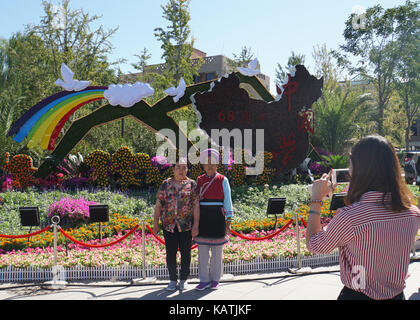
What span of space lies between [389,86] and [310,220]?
31.5 meters

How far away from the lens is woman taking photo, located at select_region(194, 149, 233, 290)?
499 cm

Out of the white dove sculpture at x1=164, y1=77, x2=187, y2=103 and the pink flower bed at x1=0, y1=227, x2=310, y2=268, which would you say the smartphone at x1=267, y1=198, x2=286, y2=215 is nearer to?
the pink flower bed at x1=0, y1=227, x2=310, y2=268

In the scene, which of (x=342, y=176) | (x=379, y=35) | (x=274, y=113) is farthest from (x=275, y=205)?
(x=379, y=35)

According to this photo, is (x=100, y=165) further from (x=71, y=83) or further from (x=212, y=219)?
(x=212, y=219)

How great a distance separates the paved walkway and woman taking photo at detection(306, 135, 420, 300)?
299 centimetres

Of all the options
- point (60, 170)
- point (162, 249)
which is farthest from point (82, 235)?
point (60, 170)

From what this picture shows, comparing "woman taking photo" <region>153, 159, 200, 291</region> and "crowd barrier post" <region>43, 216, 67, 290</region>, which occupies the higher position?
"woman taking photo" <region>153, 159, 200, 291</region>

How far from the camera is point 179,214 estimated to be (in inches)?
197

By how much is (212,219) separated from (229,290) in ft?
3.16

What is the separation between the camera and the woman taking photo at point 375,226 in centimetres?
188

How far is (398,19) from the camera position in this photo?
85.1 ft

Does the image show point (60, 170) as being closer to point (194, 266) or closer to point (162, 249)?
point (162, 249)

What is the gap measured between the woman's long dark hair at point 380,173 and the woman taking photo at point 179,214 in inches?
128

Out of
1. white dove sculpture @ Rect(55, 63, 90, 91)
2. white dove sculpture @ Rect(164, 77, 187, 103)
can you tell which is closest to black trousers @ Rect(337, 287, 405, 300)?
white dove sculpture @ Rect(164, 77, 187, 103)
